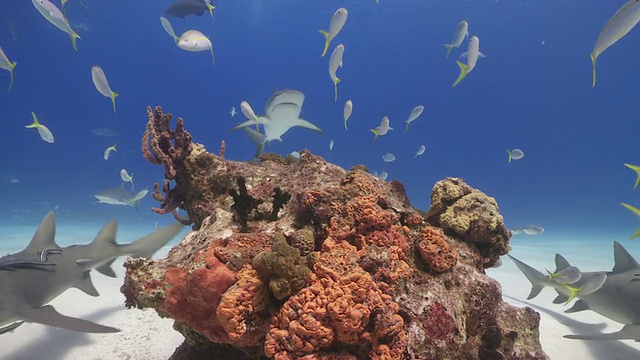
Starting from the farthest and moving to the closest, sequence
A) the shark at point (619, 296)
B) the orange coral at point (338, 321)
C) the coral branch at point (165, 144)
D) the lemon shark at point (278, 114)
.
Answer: the lemon shark at point (278, 114)
the shark at point (619, 296)
the coral branch at point (165, 144)
the orange coral at point (338, 321)

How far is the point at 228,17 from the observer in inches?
2694

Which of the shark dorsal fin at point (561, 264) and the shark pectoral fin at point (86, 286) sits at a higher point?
the shark dorsal fin at point (561, 264)

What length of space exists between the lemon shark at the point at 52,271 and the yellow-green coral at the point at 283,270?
2.26m

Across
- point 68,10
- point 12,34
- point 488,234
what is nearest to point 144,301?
point 488,234

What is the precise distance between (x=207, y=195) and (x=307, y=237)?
209 cm

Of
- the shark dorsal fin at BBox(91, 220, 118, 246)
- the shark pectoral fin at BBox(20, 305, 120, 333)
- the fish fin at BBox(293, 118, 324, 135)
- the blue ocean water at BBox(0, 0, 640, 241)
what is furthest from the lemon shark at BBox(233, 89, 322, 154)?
the blue ocean water at BBox(0, 0, 640, 241)

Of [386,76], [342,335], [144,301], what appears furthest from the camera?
[386,76]

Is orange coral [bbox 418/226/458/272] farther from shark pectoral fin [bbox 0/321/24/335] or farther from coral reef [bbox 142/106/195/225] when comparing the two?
shark pectoral fin [bbox 0/321/24/335]

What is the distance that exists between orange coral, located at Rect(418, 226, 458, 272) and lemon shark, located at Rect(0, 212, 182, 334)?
3223mm

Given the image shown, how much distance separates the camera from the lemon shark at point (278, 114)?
752 cm

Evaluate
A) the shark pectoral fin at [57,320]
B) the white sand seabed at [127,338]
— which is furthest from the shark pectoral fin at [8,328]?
the white sand seabed at [127,338]

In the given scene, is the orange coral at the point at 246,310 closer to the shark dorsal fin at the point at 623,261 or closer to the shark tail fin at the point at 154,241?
the shark tail fin at the point at 154,241

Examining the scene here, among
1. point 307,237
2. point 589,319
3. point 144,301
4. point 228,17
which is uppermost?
point 228,17

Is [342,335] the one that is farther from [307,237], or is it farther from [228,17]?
[228,17]
